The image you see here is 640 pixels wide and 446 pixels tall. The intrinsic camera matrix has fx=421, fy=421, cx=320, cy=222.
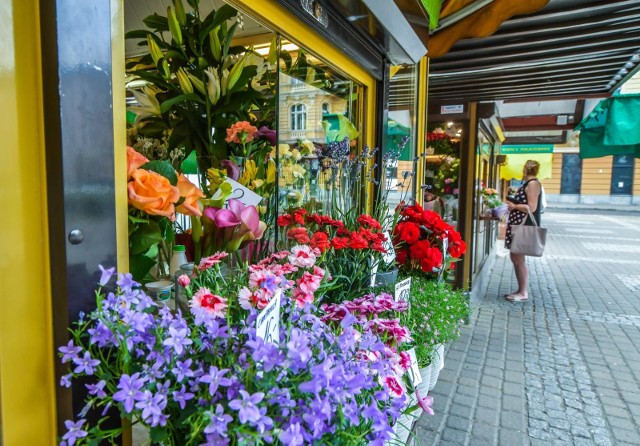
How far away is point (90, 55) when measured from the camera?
0.87 metres

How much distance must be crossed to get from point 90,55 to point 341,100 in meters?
1.65

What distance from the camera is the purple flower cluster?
684mm

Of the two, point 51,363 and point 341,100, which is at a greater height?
point 341,100

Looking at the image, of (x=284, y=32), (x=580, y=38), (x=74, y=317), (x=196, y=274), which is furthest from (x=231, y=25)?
(x=580, y=38)

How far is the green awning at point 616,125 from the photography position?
5734 millimetres

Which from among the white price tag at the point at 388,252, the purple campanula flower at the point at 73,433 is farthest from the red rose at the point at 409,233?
the purple campanula flower at the point at 73,433

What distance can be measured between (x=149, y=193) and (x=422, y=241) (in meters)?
1.48

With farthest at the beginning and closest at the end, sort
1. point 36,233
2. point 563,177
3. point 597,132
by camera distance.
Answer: point 563,177, point 597,132, point 36,233

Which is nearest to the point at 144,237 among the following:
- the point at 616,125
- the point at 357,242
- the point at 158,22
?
the point at 357,242

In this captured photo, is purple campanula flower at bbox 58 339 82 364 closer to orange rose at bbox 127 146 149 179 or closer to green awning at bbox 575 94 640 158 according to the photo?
orange rose at bbox 127 146 149 179

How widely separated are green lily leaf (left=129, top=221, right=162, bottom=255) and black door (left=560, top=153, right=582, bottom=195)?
100 ft

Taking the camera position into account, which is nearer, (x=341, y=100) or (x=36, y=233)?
(x=36, y=233)

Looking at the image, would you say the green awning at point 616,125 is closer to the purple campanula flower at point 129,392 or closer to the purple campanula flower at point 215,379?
the purple campanula flower at point 215,379

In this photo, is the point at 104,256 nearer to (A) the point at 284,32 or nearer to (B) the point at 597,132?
(A) the point at 284,32
